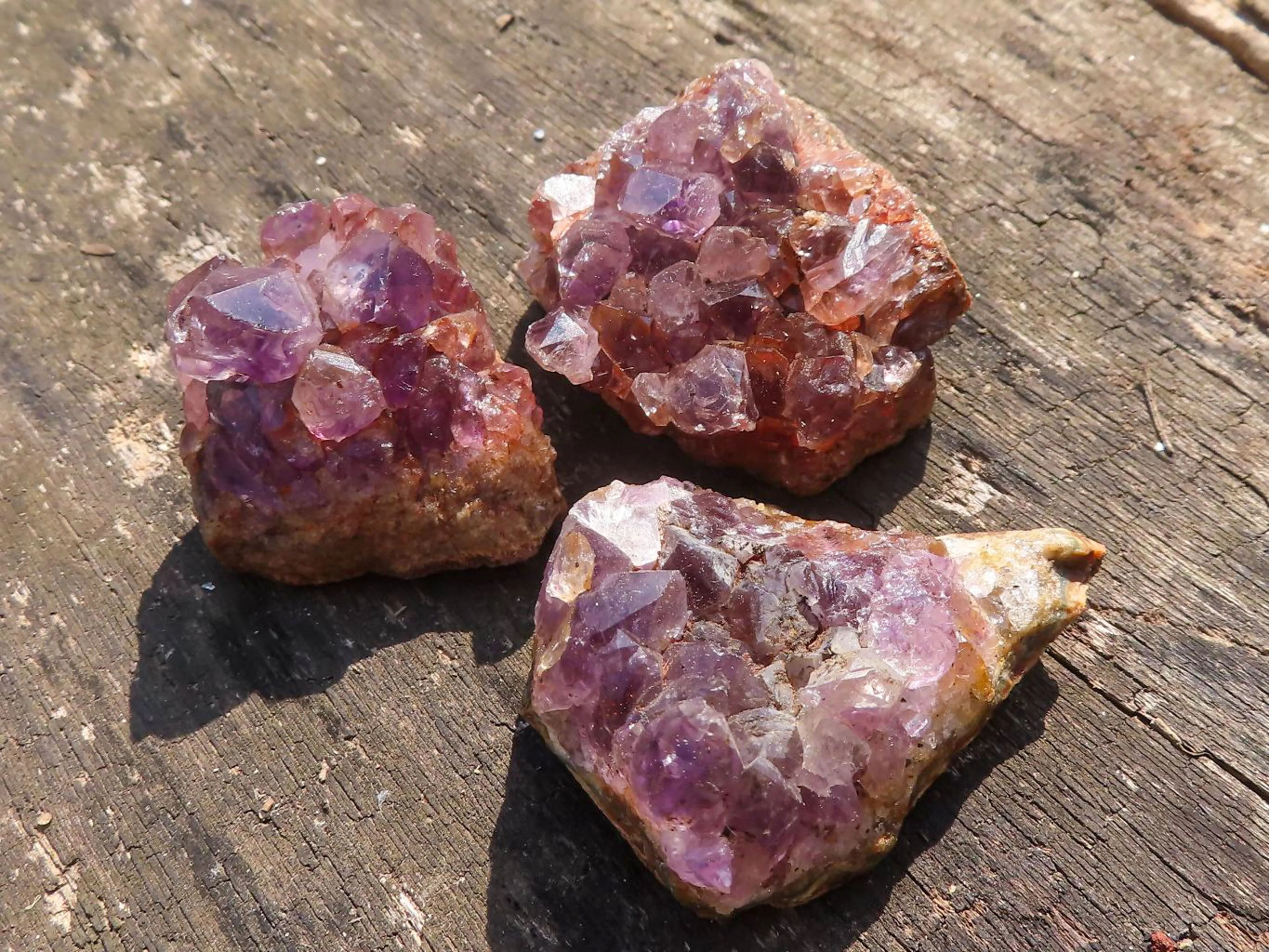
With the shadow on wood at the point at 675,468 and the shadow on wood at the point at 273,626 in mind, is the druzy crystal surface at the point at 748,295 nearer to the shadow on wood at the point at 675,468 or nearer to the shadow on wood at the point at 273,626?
the shadow on wood at the point at 675,468

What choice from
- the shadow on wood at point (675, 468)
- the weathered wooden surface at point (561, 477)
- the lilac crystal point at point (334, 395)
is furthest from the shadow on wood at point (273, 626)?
the lilac crystal point at point (334, 395)

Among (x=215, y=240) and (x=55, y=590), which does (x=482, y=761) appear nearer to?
(x=55, y=590)

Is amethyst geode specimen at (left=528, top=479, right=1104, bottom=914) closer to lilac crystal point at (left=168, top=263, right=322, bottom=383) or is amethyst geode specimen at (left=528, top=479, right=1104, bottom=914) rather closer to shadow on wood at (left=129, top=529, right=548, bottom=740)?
shadow on wood at (left=129, top=529, right=548, bottom=740)

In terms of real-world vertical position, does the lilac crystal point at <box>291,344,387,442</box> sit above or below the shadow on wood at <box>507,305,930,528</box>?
above

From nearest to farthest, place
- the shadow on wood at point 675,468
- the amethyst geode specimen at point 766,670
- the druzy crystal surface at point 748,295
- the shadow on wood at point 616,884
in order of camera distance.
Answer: the amethyst geode specimen at point 766,670, the shadow on wood at point 616,884, the druzy crystal surface at point 748,295, the shadow on wood at point 675,468

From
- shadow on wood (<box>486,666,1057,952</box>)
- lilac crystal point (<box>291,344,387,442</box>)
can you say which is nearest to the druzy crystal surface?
lilac crystal point (<box>291,344,387,442</box>)

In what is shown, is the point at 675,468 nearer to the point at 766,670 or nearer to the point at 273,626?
the point at 766,670
